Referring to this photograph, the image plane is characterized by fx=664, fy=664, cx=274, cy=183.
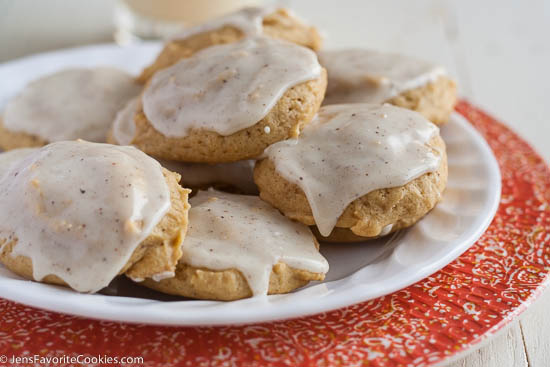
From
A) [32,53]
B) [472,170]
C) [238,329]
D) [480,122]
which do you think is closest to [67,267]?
[238,329]

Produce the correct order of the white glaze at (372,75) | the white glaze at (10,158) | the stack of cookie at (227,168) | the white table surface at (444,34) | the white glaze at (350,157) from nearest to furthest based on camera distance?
the stack of cookie at (227,168) < the white glaze at (350,157) < the white glaze at (10,158) < the white glaze at (372,75) < the white table surface at (444,34)

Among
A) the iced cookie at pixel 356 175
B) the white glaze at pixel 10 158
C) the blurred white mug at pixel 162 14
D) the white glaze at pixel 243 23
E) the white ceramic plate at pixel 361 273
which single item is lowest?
the blurred white mug at pixel 162 14

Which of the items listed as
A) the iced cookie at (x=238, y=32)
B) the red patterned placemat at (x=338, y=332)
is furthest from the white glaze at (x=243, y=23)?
the red patterned placemat at (x=338, y=332)

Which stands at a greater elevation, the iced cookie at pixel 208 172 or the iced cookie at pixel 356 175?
the iced cookie at pixel 356 175

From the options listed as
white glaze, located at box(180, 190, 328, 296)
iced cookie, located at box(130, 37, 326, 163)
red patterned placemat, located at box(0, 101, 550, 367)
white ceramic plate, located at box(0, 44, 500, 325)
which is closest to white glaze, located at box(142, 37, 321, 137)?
iced cookie, located at box(130, 37, 326, 163)

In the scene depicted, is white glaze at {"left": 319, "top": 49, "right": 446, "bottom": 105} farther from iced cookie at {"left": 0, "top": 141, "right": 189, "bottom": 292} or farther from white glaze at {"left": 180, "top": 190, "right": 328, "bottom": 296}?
iced cookie at {"left": 0, "top": 141, "right": 189, "bottom": 292}

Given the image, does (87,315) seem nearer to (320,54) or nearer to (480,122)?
(320,54)

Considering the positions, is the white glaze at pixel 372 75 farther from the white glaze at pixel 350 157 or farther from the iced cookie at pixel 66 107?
the iced cookie at pixel 66 107
